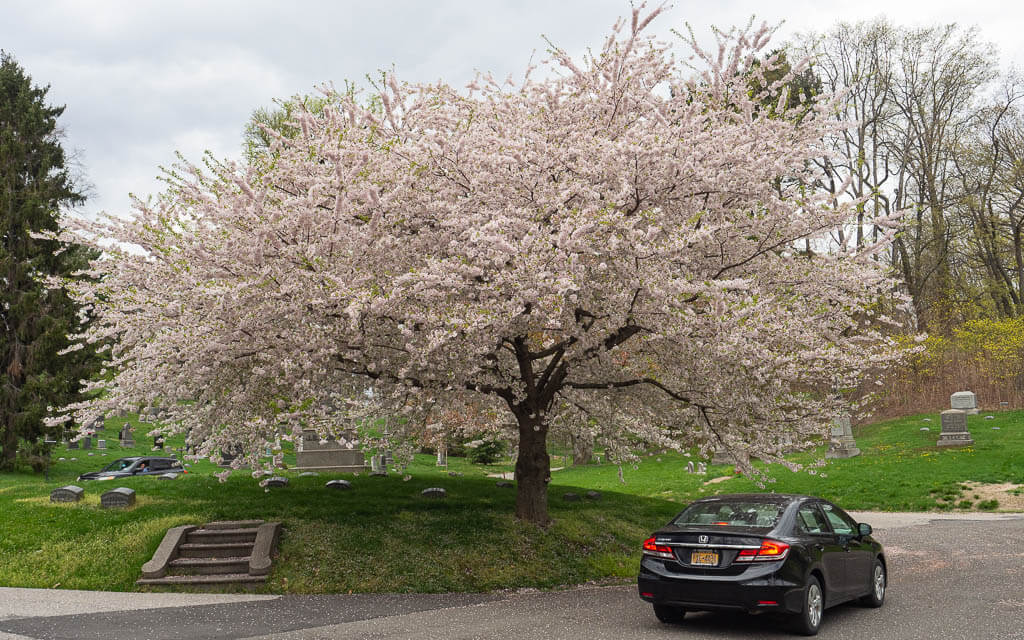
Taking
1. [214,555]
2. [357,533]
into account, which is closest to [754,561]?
[357,533]

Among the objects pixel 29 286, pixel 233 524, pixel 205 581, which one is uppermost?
pixel 29 286

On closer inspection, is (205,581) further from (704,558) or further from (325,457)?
(325,457)

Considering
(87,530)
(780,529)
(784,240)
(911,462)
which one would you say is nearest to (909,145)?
(911,462)

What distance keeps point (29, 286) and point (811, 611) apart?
30765mm

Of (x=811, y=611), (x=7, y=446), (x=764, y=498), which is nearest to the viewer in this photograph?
(x=811, y=611)

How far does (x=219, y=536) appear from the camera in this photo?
485 inches

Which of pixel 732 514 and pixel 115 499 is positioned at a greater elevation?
pixel 732 514

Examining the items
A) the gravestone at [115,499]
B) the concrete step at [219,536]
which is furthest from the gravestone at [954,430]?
the gravestone at [115,499]

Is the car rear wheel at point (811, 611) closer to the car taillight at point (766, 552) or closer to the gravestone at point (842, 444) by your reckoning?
the car taillight at point (766, 552)

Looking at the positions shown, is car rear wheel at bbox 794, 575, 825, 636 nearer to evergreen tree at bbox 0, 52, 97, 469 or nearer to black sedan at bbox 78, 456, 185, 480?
black sedan at bbox 78, 456, 185, 480

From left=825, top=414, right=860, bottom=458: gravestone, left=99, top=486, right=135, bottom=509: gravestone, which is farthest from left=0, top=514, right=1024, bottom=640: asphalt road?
left=825, top=414, right=860, bottom=458: gravestone

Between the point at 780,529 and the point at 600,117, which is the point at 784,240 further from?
the point at 780,529

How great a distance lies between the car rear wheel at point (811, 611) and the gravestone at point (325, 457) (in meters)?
19.3

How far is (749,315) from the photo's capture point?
34.6 ft
